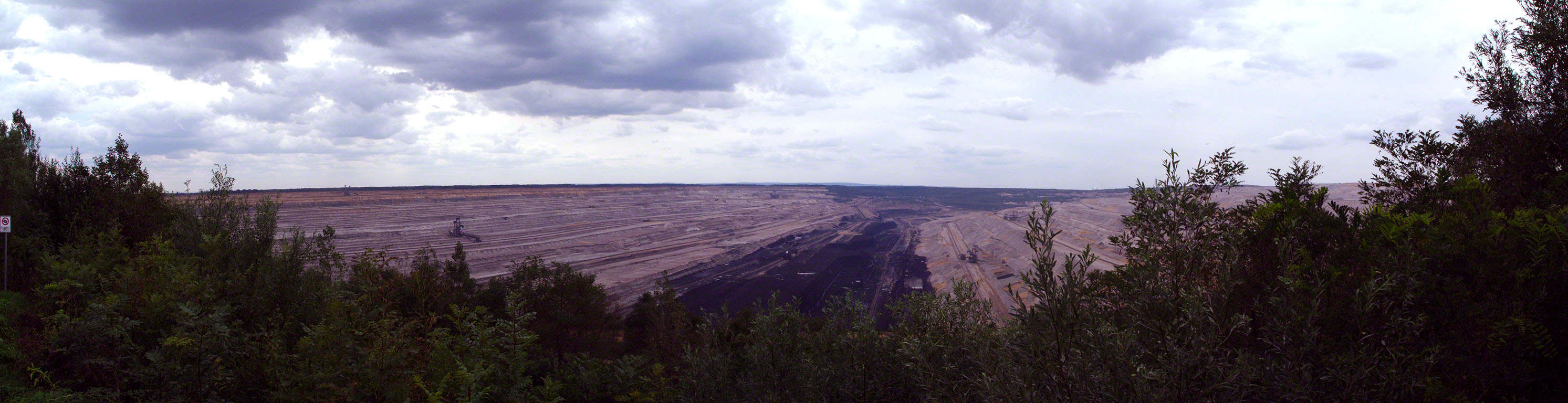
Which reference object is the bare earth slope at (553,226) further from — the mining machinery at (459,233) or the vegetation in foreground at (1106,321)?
the vegetation in foreground at (1106,321)

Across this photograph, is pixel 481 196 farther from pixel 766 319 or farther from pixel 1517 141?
pixel 1517 141

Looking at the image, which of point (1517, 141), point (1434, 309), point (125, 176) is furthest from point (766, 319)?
point (125, 176)

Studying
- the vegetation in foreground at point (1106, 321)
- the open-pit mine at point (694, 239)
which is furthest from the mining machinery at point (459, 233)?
the vegetation in foreground at point (1106, 321)

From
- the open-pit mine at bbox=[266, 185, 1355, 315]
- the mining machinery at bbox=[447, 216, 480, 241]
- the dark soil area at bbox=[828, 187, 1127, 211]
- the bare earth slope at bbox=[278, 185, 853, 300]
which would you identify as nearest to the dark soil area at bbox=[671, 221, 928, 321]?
the open-pit mine at bbox=[266, 185, 1355, 315]

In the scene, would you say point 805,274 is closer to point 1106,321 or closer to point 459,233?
point 459,233

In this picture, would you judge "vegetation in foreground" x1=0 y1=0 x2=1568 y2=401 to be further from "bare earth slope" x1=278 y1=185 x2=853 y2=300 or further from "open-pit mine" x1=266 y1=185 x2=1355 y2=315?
"bare earth slope" x1=278 y1=185 x2=853 y2=300

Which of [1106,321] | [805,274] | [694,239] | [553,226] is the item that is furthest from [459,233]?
[1106,321]

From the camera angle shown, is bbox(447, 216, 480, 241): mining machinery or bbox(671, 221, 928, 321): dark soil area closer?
bbox(671, 221, 928, 321): dark soil area
